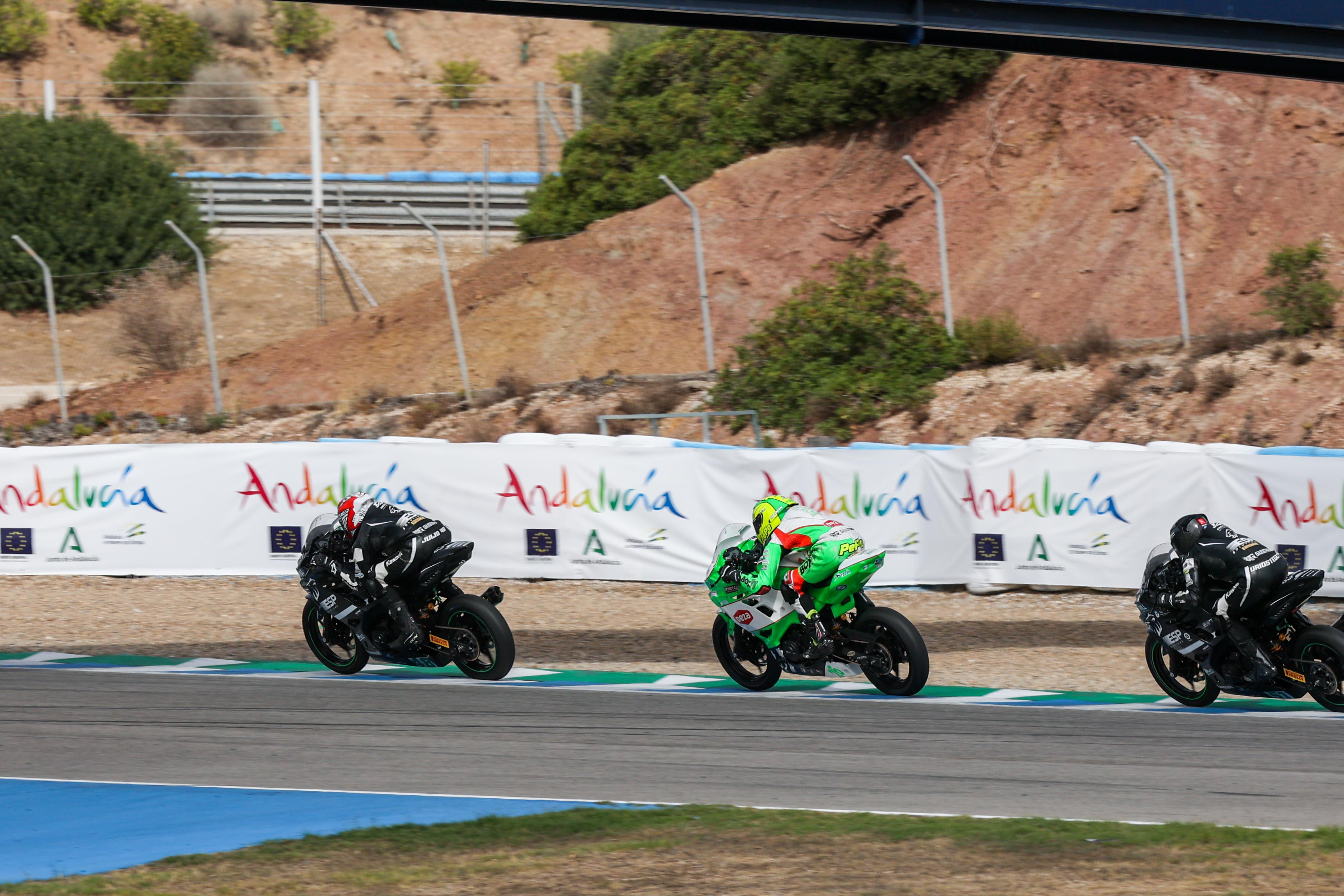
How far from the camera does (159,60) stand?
58781 millimetres

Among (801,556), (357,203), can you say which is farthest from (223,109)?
(801,556)

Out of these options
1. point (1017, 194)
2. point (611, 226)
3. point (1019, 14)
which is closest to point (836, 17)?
point (1019, 14)

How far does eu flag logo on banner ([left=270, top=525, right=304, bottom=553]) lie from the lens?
57.0ft

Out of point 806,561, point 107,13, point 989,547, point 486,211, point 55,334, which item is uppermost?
point 107,13

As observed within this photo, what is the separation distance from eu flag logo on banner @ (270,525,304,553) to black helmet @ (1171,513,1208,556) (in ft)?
34.5

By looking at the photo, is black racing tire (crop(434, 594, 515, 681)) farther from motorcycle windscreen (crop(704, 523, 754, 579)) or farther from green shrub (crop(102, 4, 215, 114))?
green shrub (crop(102, 4, 215, 114))

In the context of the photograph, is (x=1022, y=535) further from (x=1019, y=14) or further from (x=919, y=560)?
(x=1019, y=14)

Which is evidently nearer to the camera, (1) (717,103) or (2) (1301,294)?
(2) (1301,294)

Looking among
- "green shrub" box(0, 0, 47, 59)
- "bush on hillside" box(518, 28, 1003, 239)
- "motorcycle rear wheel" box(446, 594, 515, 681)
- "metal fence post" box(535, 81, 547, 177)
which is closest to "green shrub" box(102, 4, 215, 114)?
"green shrub" box(0, 0, 47, 59)

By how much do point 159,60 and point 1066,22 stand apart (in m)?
53.7

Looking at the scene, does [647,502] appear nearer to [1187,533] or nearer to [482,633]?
[482,633]

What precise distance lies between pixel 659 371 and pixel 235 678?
17.1 metres

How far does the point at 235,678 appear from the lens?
38.5 ft

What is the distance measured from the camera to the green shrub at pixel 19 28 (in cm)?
5900
